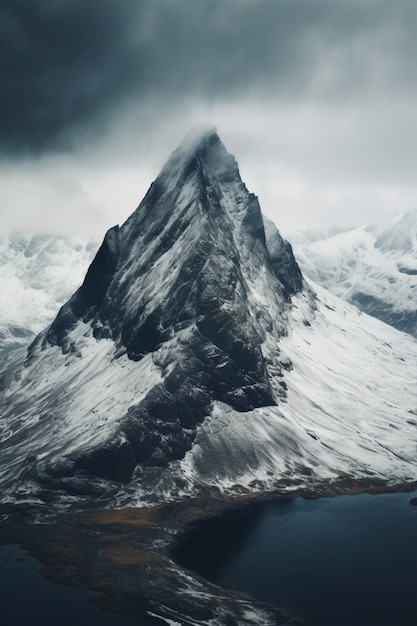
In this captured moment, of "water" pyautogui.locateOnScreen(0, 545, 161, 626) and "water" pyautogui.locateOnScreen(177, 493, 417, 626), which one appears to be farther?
"water" pyautogui.locateOnScreen(177, 493, 417, 626)

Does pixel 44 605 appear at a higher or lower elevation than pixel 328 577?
lower

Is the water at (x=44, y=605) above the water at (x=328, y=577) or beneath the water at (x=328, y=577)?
beneath

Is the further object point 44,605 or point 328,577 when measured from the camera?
point 328,577

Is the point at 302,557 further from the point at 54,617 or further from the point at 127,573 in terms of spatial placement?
the point at 54,617

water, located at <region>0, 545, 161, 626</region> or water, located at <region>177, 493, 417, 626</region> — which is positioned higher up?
water, located at <region>177, 493, 417, 626</region>

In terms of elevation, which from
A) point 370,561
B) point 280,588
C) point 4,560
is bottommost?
point 4,560

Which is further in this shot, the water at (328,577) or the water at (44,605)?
the water at (328,577)

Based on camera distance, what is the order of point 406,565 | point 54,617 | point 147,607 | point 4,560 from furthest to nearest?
point 4,560 < point 406,565 < point 147,607 < point 54,617

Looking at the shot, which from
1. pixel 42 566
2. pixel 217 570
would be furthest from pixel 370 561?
pixel 42 566
